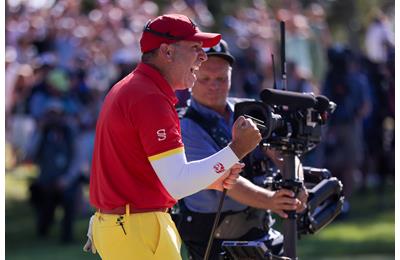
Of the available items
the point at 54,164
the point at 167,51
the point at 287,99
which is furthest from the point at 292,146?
the point at 54,164

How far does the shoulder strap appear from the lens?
629 cm

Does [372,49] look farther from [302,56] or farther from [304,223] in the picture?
[304,223]

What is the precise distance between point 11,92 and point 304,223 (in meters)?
9.61

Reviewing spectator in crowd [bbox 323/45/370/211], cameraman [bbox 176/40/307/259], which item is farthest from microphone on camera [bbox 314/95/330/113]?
spectator in crowd [bbox 323/45/370/211]

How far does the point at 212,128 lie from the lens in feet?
20.8

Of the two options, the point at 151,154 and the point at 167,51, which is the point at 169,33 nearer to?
the point at 167,51

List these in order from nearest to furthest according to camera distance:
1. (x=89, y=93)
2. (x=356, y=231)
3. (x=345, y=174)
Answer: (x=356, y=231) → (x=345, y=174) → (x=89, y=93)

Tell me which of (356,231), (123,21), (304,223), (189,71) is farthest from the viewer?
(123,21)

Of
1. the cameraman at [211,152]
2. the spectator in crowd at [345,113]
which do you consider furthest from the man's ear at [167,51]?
the spectator in crowd at [345,113]

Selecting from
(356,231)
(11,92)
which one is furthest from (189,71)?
(11,92)

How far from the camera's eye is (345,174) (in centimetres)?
1403

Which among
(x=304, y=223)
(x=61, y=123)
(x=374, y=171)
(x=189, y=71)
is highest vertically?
(x=189, y=71)

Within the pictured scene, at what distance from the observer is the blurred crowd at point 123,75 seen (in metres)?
13.4

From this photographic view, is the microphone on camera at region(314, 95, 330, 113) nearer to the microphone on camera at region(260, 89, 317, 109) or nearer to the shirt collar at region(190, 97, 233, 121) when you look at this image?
the microphone on camera at region(260, 89, 317, 109)
